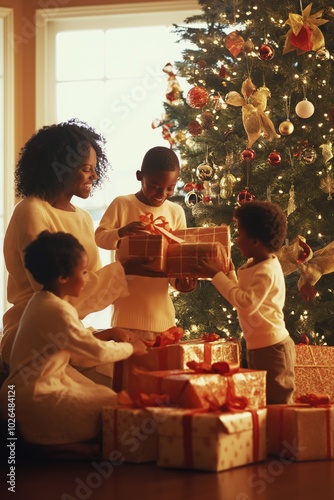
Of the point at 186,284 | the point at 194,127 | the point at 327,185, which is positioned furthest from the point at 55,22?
the point at 186,284

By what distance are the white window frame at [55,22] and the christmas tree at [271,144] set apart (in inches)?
40.2

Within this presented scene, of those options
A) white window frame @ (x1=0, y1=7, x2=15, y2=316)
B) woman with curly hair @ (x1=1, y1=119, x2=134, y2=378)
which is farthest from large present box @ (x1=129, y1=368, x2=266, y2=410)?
white window frame @ (x1=0, y1=7, x2=15, y2=316)

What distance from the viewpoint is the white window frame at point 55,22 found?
17.5ft

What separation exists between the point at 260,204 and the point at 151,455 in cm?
95

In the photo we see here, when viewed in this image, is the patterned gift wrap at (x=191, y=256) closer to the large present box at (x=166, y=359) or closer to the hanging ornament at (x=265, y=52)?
the large present box at (x=166, y=359)

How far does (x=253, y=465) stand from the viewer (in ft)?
8.73

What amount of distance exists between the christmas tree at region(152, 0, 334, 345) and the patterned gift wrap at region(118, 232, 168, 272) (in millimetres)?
1013

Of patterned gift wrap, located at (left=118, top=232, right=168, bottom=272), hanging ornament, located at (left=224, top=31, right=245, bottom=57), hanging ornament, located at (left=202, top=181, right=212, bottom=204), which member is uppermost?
hanging ornament, located at (left=224, top=31, right=245, bottom=57)

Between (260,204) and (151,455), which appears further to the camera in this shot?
(260,204)

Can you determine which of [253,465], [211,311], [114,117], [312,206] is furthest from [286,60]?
[253,465]

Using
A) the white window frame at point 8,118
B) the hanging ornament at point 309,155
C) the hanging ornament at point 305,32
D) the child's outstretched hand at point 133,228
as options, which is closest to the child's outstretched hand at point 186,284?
the child's outstretched hand at point 133,228

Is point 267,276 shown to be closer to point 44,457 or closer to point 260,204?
point 260,204

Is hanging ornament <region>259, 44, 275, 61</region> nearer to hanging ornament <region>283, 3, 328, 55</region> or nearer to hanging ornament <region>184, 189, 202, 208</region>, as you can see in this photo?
hanging ornament <region>283, 3, 328, 55</region>

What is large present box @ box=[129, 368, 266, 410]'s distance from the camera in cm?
269
